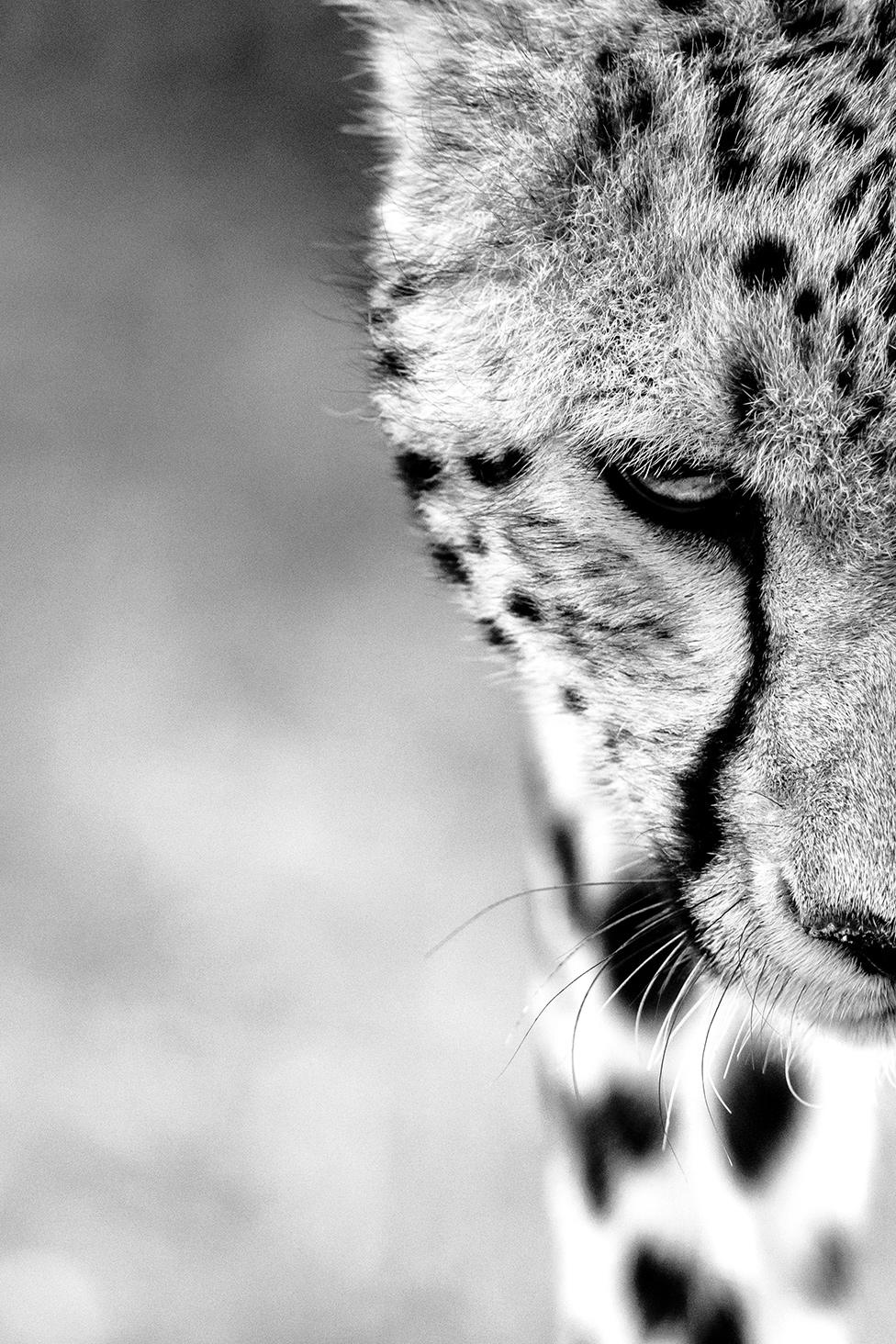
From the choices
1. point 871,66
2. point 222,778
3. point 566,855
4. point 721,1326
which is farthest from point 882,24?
point 222,778

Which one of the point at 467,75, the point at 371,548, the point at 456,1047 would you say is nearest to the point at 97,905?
the point at 456,1047

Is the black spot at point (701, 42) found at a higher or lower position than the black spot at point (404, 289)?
higher

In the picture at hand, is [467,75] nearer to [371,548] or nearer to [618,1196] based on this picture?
[618,1196]

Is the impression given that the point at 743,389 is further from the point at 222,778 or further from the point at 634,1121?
the point at 222,778

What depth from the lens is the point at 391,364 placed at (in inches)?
29.0

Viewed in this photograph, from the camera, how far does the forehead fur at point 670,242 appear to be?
0.59 meters

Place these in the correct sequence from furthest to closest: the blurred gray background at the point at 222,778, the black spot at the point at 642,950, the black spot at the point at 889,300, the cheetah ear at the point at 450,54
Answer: the blurred gray background at the point at 222,778
the black spot at the point at 642,950
the cheetah ear at the point at 450,54
the black spot at the point at 889,300

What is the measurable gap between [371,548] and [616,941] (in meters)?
0.85

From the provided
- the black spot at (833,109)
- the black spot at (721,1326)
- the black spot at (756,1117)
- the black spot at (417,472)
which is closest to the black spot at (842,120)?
the black spot at (833,109)

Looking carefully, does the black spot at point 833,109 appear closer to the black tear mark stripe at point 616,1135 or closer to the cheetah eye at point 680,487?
the cheetah eye at point 680,487

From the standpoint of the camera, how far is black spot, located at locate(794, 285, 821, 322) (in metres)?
0.59

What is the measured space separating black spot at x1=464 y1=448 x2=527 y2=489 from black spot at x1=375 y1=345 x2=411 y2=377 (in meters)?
0.05

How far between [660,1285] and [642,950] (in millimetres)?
190

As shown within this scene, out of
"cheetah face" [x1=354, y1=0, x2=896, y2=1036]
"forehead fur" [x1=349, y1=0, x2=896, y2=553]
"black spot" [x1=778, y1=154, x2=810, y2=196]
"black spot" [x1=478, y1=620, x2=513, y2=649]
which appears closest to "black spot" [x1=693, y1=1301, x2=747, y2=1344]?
"cheetah face" [x1=354, y1=0, x2=896, y2=1036]
